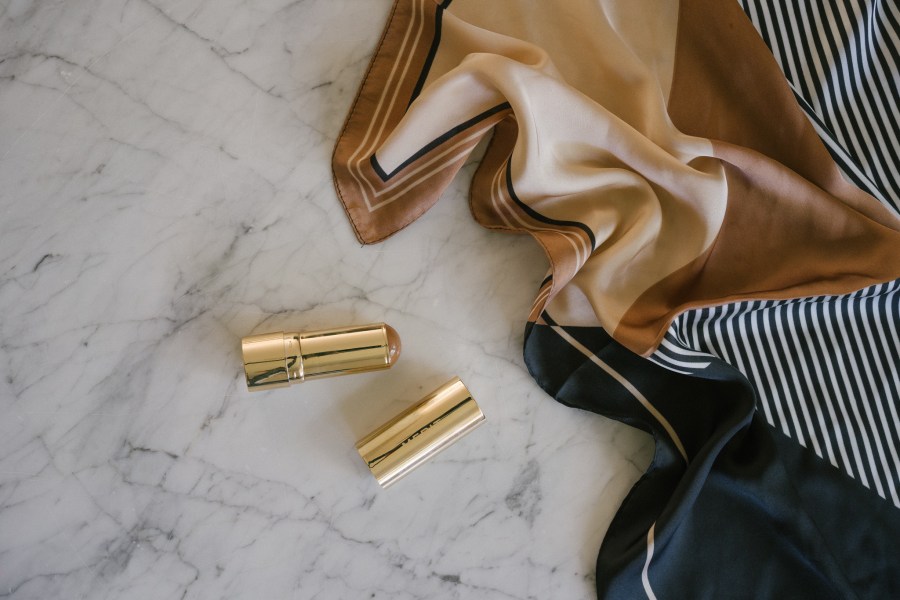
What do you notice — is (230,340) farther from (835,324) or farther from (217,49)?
(835,324)

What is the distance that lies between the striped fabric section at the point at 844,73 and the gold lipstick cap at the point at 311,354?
49 cm

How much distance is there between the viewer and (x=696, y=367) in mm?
700

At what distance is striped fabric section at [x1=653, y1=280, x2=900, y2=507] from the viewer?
71cm

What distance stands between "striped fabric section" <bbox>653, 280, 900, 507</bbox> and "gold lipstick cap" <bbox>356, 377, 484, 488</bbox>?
7.9 inches

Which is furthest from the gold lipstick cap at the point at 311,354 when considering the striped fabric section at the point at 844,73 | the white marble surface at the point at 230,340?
the striped fabric section at the point at 844,73

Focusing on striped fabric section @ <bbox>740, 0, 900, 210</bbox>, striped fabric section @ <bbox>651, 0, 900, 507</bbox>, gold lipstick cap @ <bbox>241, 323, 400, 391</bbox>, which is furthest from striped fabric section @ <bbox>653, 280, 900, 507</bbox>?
gold lipstick cap @ <bbox>241, 323, 400, 391</bbox>

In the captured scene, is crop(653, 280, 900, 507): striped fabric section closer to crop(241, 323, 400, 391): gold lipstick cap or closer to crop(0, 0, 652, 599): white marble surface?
crop(0, 0, 652, 599): white marble surface

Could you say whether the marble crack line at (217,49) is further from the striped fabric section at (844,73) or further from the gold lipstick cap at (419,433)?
the striped fabric section at (844,73)

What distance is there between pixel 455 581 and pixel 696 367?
0.32m

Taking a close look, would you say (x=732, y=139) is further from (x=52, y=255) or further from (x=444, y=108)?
(x=52, y=255)

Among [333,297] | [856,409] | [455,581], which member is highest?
[333,297]

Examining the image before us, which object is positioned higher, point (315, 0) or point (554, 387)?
point (315, 0)

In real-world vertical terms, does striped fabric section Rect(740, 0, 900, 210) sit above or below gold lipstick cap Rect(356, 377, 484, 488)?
above

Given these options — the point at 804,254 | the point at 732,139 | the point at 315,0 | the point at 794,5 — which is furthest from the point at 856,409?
the point at 315,0
